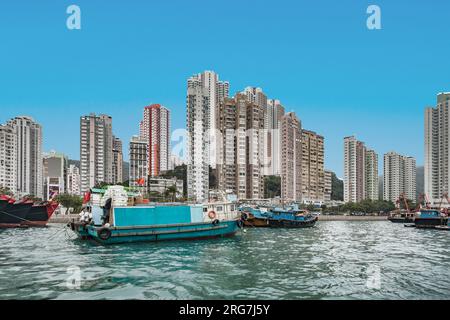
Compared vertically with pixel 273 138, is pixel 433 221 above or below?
below

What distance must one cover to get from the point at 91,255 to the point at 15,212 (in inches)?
1070

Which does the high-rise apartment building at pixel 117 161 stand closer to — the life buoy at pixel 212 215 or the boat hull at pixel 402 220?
the boat hull at pixel 402 220

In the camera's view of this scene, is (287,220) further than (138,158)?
No

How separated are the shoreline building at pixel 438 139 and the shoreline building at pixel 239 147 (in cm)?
3186

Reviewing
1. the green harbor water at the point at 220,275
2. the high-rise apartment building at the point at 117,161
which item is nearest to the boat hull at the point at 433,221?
the green harbor water at the point at 220,275

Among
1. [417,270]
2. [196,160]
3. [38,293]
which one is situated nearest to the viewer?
[38,293]

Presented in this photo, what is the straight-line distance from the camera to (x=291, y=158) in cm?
8344

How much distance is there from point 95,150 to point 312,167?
5172 cm

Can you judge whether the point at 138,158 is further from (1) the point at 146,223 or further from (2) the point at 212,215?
(1) the point at 146,223

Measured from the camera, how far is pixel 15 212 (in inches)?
1543

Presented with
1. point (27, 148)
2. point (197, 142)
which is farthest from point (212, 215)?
point (197, 142)

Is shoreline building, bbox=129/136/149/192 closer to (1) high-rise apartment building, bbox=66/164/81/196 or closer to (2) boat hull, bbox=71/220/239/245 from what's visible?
(1) high-rise apartment building, bbox=66/164/81/196
